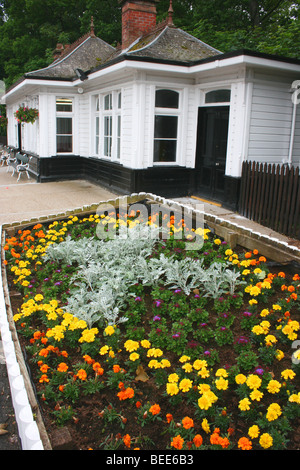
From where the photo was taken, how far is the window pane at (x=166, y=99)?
388 inches

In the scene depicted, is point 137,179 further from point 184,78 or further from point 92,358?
point 92,358

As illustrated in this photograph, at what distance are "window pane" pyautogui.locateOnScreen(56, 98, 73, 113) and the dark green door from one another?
580cm

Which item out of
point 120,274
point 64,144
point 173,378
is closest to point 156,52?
point 64,144

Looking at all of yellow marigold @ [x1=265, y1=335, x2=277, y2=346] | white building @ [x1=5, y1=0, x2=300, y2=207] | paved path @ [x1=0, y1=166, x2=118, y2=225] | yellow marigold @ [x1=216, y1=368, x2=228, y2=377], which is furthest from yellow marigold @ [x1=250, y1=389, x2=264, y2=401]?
white building @ [x1=5, y1=0, x2=300, y2=207]

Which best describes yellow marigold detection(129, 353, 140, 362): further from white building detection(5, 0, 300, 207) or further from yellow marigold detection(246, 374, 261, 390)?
white building detection(5, 0, 300, 207)

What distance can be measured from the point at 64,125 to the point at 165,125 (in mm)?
5344

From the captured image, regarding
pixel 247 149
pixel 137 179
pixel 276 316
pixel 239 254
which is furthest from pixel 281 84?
pixel 276 316

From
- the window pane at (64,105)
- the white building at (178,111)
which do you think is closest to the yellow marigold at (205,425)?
the white building at (178,111)

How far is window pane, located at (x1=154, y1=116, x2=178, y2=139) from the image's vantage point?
10.0m

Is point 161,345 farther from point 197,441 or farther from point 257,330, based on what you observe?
point 197,441

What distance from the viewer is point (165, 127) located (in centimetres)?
1013

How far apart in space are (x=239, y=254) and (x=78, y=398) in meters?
2.75

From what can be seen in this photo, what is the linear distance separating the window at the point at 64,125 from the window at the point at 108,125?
1496 mm
